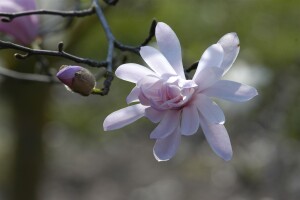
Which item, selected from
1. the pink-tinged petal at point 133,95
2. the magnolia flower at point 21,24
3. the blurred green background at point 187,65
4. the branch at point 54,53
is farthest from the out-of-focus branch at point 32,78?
the pink-tinged petal at point 133,95

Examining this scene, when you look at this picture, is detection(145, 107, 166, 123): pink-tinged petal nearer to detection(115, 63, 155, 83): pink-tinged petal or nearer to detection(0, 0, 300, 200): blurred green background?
detection(115, 63, 155, 83): pink-tinged petal

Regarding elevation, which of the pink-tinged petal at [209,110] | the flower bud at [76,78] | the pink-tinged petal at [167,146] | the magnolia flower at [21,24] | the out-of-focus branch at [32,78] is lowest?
the out-of-focus branch at [32,78]

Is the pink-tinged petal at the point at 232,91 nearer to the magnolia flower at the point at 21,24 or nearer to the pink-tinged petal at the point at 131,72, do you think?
the pink-tinged petal at the point at 131,72

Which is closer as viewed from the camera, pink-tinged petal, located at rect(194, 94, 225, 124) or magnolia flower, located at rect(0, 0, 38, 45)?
pink-tinged petal, located at rect(194, 94, 225, 124)

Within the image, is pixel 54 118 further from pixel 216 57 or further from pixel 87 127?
pixel 216 57

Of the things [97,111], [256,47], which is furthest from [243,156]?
[256,47]

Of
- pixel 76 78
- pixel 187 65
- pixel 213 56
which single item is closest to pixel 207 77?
pixel 213 56

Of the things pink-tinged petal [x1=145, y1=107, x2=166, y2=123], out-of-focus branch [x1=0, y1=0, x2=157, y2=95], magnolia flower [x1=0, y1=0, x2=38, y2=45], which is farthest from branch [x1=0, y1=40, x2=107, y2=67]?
magnolia flower [x1=0, y1=0, x2=38, y2=45]
